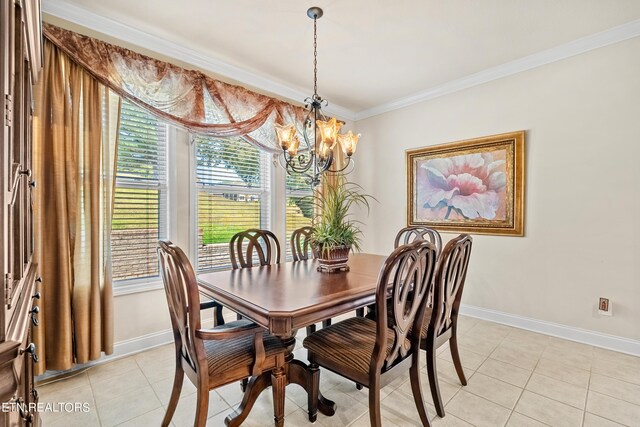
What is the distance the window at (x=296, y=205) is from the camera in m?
3.85

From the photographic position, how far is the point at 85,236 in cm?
226

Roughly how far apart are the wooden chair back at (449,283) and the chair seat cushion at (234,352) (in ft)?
2.91

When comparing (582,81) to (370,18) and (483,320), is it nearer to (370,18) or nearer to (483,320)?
(370,18)

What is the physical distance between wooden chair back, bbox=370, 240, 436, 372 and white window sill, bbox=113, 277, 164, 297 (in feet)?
7.04

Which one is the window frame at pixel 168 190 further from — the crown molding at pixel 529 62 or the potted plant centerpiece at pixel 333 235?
the crown molding at pixel 529 62

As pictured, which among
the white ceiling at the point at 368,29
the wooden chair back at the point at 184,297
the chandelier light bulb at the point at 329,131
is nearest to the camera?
the wooden chair back at the point at 184,297

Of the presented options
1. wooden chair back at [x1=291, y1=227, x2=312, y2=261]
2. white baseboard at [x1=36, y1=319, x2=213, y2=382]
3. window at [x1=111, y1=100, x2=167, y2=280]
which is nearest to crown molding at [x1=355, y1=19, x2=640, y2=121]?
wooden chair back at [x1=291, y1=227, x2=312, y2=261]

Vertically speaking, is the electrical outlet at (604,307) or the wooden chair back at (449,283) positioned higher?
the wooden chair back at (449,283)

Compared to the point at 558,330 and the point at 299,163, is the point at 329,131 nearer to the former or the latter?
the point at 299,163

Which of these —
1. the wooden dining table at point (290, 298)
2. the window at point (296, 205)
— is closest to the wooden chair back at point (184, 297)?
the wooden dining table at point (290, 298)

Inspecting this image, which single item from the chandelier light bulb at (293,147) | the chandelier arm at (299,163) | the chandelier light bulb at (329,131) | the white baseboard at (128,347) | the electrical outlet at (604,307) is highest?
the chandelier light bulb at (329,131)

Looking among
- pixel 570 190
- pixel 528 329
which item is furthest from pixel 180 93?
pixel 528 329

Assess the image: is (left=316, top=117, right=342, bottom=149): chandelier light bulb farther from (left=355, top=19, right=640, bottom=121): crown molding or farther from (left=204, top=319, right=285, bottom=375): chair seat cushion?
(left=355, top=19, right=640, bottom=121): crown molding

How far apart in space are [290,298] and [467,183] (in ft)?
9.02
